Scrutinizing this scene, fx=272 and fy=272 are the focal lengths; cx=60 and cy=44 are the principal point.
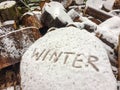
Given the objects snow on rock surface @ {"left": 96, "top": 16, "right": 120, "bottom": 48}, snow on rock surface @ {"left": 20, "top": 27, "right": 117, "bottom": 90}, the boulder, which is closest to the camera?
snow on rock surface @ {"left": 20, "top": 27, "right": 117, "bottom": 90}

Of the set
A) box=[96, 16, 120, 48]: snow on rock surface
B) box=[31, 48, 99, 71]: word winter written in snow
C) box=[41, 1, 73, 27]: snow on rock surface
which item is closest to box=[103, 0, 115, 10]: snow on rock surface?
box=[41, 1, 73, 27]: snow on rock surface

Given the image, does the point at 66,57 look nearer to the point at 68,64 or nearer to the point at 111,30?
the point at 68,64

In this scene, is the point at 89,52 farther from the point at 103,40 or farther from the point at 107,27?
the point at 107,27

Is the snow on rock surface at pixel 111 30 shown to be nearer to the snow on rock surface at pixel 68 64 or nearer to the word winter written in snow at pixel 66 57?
the snow on rock surface at pixel 68 64

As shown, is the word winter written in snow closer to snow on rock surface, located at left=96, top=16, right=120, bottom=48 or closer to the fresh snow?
snow on rock surface, located at left=96, top=16, right=120, bottom=48

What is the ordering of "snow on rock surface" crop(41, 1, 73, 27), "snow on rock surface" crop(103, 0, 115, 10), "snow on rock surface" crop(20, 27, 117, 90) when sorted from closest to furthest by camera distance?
"snow on rock surface" crop(20, 27, 117, 90) < "snow on rock surface" crop(41, 1, 73, 27) < "snow on rock surface" crop(103, 0, 115, 10)

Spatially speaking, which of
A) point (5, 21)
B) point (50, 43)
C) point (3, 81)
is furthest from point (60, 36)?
point (5, 21)

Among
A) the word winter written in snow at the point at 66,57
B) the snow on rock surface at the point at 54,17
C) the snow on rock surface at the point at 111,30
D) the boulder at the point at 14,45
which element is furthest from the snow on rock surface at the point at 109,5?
the word winter written in snow at the point at 66,57
